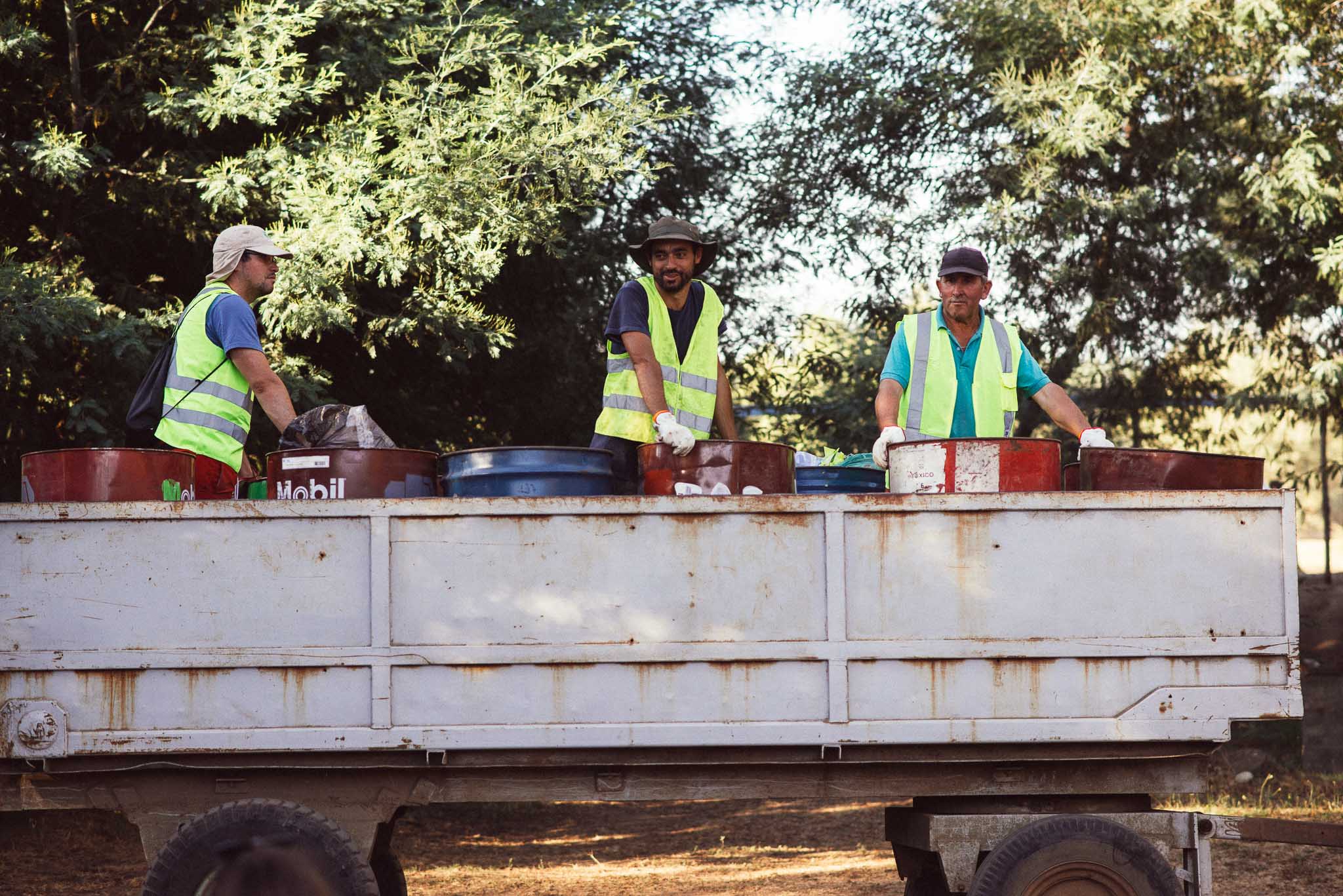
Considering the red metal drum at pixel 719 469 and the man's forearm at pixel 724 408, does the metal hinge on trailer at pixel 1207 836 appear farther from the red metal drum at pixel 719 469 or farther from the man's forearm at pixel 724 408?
the man's forearm at pixel 724 408

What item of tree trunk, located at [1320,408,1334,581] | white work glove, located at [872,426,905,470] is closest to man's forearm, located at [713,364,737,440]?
white work glove, located at [872,426,905,470]

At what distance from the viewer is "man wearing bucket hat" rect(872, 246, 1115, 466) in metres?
4.86

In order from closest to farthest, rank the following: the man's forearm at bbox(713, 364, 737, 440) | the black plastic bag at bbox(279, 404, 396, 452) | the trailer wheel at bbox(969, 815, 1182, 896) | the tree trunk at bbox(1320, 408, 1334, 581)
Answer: the trailer wheel at bbox(969, 815, 1182, 896)
the black plastic bag at bbox(279, 404, 396, 452)
the man's forearm at bbox(713, 364, 737, 440)
the tree trunk at bbox(1320, 408, 1334, 581)

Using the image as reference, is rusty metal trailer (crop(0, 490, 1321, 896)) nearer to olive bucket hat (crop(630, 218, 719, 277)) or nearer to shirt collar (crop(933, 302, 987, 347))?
shirt collar (crop(933, 302, 987, 347))

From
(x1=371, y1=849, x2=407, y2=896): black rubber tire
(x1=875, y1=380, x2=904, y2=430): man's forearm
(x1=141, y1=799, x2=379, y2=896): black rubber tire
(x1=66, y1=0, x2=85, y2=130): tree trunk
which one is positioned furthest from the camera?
(x1=66, y1=0, x2=85, y2=130): tree trunk

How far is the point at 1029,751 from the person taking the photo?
388 cm

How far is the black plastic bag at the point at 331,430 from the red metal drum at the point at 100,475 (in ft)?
1.34

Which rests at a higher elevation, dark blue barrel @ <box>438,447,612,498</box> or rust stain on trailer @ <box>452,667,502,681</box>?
dark blue barrel @ <box>438,447,612,498</box>

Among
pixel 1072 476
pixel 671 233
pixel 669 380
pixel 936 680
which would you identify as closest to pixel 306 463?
pixel 669 380

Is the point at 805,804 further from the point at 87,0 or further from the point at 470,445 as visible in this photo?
the point at 87,0

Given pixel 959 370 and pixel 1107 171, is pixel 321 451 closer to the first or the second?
pixel 959 370

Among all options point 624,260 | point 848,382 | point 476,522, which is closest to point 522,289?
point 624,260

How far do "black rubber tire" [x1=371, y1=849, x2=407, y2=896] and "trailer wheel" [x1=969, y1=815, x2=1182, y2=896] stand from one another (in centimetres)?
201

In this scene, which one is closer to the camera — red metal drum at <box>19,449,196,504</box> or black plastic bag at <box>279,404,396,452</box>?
red metal drum at <box>19,449,196,504</box>
